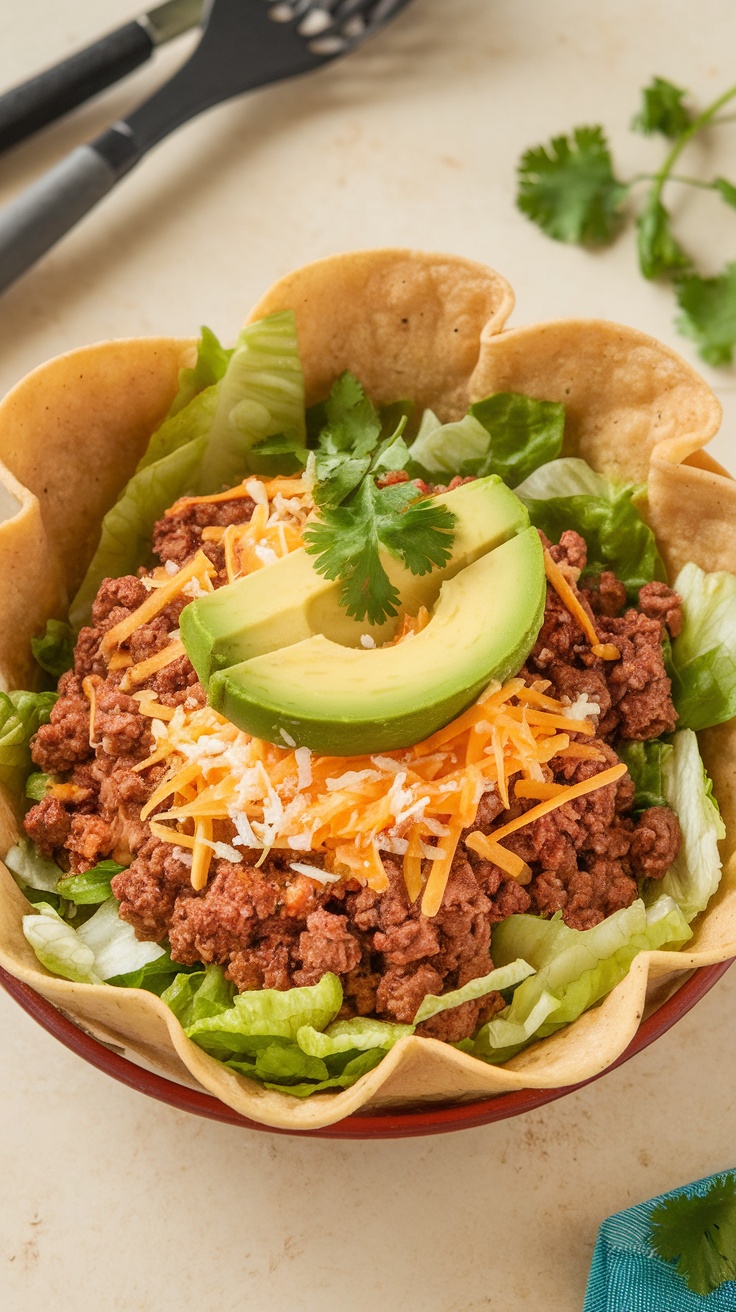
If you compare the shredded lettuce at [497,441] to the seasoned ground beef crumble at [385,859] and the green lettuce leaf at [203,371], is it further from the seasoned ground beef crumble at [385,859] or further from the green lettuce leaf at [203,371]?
the green lettuce leaf at [203,371]

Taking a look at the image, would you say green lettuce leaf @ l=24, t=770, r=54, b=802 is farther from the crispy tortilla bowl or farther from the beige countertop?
the beige countertop

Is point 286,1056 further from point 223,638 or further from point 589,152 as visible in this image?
point 589,152

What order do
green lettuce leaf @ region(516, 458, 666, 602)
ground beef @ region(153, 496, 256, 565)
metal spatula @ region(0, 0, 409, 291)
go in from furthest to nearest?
metal spatula @ region(0, 0, 409, 291), green lettuce leaf @ region(516, 458, 666, 602), ground beef @ region(153, 496, 256, 565)

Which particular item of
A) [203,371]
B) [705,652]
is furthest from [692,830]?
[203,371]

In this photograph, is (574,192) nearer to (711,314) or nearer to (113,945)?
(711,314)

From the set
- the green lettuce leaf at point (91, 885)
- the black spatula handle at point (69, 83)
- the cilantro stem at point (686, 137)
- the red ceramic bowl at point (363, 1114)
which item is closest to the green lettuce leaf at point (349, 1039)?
the red ceramic bowl at point (363, 1114)

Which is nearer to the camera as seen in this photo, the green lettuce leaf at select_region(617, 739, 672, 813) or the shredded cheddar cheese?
the shredded cheddar cheese

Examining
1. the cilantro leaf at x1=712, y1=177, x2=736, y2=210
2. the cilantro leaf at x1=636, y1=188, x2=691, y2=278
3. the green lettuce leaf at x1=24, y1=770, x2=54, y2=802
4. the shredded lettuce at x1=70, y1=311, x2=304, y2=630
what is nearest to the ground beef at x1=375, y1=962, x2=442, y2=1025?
the green lettuce leaf at x1=24, y1=770, x2=54, y2=802
